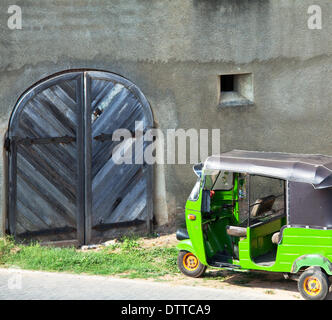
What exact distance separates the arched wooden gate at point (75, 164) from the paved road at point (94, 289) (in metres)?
1.73

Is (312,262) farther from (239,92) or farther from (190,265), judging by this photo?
(239,92)

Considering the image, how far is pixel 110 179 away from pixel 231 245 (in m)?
3.06

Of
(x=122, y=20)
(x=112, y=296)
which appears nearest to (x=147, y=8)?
(x=122, y=20)

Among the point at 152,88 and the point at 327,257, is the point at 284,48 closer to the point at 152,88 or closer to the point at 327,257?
the point at 152,88

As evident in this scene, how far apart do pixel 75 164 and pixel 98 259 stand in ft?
6.20

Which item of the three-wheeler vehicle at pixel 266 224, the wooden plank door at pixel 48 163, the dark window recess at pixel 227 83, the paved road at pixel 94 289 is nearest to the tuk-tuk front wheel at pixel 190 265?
the three-wheeler vehicle at pixel 266 224

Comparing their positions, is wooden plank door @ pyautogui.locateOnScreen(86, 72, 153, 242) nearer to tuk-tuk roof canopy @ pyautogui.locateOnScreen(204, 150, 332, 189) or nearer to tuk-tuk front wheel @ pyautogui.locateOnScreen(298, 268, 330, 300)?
tuk-tuk roof canopy @ pyautogui.locateOnScreen(204, 150, 332, 189)

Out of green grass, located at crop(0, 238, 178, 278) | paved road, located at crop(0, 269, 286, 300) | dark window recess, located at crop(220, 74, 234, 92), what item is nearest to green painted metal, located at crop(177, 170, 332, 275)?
paved road, located at crop(0, 269, 286, 300)

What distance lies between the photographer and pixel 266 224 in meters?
9.09

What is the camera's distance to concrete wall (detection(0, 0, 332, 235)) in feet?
36.2

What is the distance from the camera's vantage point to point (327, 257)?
813 centimetres

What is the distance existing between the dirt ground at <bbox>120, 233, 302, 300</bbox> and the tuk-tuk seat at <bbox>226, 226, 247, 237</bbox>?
29.4 inches

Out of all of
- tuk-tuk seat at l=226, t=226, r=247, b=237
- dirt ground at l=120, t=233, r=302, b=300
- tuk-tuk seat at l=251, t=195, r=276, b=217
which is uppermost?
tuk-tuk seat at l=251, t=195, r=276, b=217

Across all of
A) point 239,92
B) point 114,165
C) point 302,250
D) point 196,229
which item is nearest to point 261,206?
point 196,229
